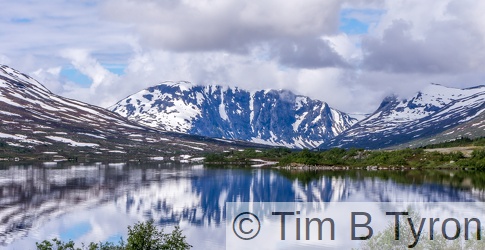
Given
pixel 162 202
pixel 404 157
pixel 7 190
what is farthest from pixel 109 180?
pixel 404 157

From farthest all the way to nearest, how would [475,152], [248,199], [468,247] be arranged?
[475,152]
[248,199]
[468,247]

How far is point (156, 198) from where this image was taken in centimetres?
8375

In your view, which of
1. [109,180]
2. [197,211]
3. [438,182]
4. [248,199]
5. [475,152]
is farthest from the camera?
[475,152]

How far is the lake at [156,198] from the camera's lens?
5622 centimetres

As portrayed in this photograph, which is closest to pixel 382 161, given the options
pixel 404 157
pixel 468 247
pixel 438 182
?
pixel 404 157

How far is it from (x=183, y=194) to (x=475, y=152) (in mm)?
89265

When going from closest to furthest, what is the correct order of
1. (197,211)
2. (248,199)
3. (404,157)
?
(197,211)
(248,199)
(404,157)

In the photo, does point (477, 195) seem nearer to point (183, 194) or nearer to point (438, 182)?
point (438, 182)

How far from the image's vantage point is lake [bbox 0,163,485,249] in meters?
56.2

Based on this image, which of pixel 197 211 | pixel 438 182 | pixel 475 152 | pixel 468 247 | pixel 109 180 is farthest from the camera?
pixel 475 152

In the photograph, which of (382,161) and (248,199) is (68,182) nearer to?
(248,199)

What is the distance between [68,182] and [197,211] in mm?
42846

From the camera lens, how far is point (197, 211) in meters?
72.2

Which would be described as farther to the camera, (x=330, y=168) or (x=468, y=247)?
(x=330, y=168)
